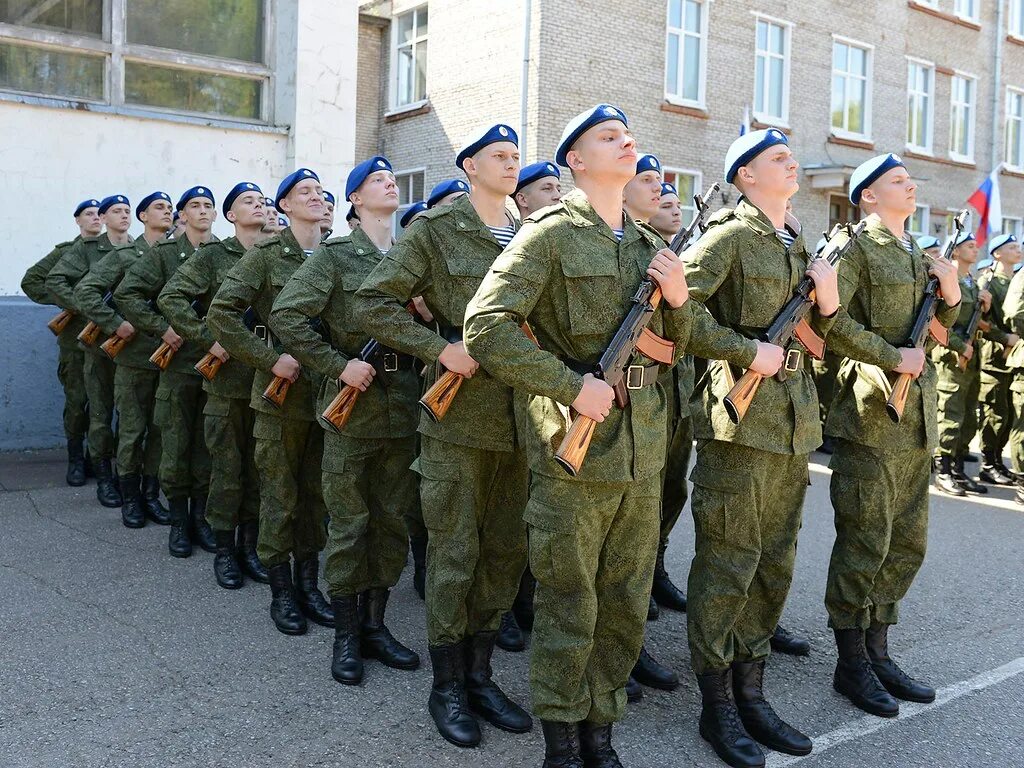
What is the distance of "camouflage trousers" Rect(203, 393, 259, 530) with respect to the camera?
573 centimetres

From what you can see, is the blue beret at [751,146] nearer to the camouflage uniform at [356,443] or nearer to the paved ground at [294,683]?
the camouflage uniform at [356,443]

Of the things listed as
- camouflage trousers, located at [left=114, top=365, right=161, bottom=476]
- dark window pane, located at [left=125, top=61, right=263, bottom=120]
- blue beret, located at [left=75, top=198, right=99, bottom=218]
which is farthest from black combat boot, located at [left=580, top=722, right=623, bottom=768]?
dark window pane, located at [left=125, top=61, right=263, bottom=120]

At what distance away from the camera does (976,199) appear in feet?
46.2

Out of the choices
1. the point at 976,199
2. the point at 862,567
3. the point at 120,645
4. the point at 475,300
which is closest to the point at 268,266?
the point at 120,645

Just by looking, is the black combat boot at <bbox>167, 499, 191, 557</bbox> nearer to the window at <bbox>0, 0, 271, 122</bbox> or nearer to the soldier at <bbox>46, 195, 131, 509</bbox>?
the soldier at <bbox>46, 195, 131, 509</bbox>

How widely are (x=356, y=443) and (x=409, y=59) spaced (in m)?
16.5

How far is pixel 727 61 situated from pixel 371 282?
15.9 metres

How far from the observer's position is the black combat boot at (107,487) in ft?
24.9

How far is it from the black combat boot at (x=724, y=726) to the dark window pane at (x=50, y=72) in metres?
8.42

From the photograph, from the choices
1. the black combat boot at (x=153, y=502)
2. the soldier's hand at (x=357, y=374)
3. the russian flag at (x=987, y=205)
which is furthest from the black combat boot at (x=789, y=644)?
the russian flag at (x=987, y=205)

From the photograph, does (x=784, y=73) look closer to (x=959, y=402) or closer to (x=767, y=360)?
(x=959, y=402)

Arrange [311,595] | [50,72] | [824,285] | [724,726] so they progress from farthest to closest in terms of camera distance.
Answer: [50,72] → [311,595] → [824,285] → [724,726]

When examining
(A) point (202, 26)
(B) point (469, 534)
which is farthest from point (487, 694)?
(A) point (202, 26)

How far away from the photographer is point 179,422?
21.1 ft
